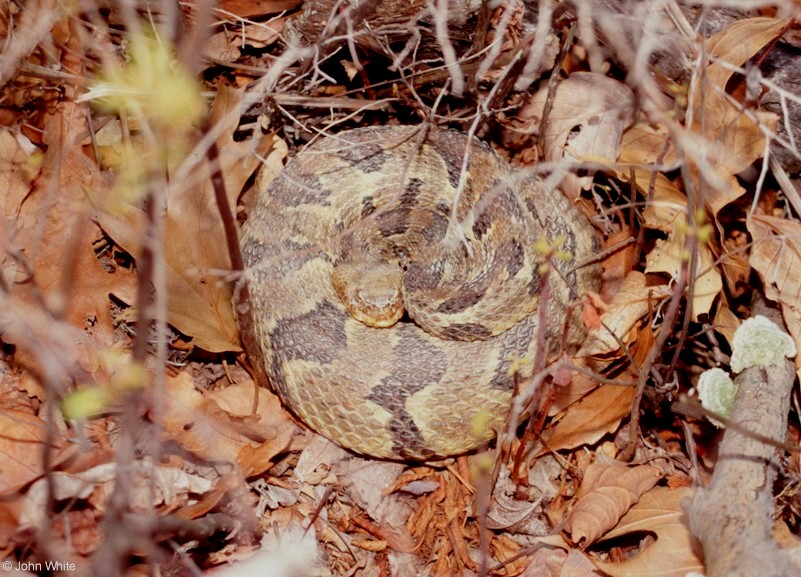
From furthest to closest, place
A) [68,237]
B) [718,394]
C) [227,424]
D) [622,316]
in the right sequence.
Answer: [622,316]
[68,237]
[227,424]
[718,394]

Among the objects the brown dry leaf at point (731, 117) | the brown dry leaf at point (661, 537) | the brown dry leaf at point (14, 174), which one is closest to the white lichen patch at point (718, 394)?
the brown dry leaf at point (661, 537)

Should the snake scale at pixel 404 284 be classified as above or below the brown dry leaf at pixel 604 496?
above

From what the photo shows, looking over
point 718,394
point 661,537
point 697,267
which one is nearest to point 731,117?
point 697,267

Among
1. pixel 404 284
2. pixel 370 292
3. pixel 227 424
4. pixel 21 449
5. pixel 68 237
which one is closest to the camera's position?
pixel 21 449

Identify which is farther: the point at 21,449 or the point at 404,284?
the point at 404,284

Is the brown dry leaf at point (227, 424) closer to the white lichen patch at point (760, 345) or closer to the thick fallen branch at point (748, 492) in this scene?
the thick fallen branch at point (748, 492)

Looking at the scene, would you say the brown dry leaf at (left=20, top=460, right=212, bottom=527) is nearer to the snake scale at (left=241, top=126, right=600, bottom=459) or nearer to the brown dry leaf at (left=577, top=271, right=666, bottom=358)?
the snake scale at (left=241, top=126, right=600, bottom=459)

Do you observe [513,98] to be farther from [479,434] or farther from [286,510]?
[286,510]

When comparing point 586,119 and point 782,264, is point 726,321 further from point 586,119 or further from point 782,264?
point 586,119
